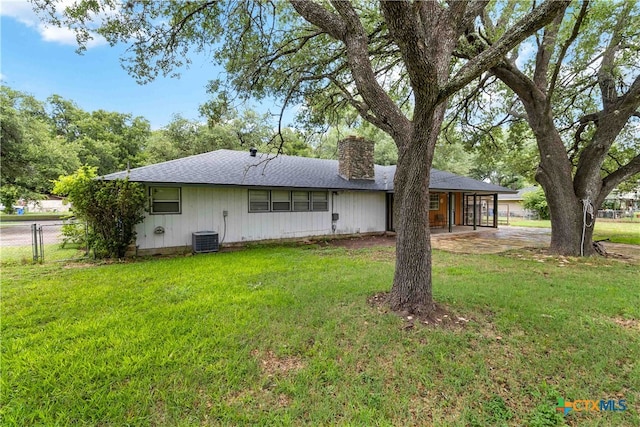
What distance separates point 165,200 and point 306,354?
7.42 metres

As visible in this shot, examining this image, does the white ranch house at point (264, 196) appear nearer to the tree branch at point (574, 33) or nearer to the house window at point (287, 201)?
the house window at point (287, 201)

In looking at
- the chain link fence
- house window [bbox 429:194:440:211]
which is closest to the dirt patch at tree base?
the chain link fence

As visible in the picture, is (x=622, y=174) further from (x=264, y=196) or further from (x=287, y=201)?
(x=264, y=196)

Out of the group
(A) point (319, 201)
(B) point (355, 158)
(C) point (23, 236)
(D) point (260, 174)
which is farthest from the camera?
(B) point (355, 158)

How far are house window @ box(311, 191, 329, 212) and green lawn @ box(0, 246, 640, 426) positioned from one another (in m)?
6.28

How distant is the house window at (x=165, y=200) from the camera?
824 cm

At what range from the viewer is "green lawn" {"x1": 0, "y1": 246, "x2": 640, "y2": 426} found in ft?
6.97

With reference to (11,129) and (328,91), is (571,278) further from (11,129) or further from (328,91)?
(11,129)

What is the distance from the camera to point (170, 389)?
232 centimetres

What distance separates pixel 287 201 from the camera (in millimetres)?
10703

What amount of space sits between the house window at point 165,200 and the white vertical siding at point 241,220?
0.14m

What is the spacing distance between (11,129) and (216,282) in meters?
19.7

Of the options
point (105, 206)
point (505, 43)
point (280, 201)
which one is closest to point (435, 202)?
point (280, 201)

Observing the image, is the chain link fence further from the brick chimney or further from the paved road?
the brick chimney
